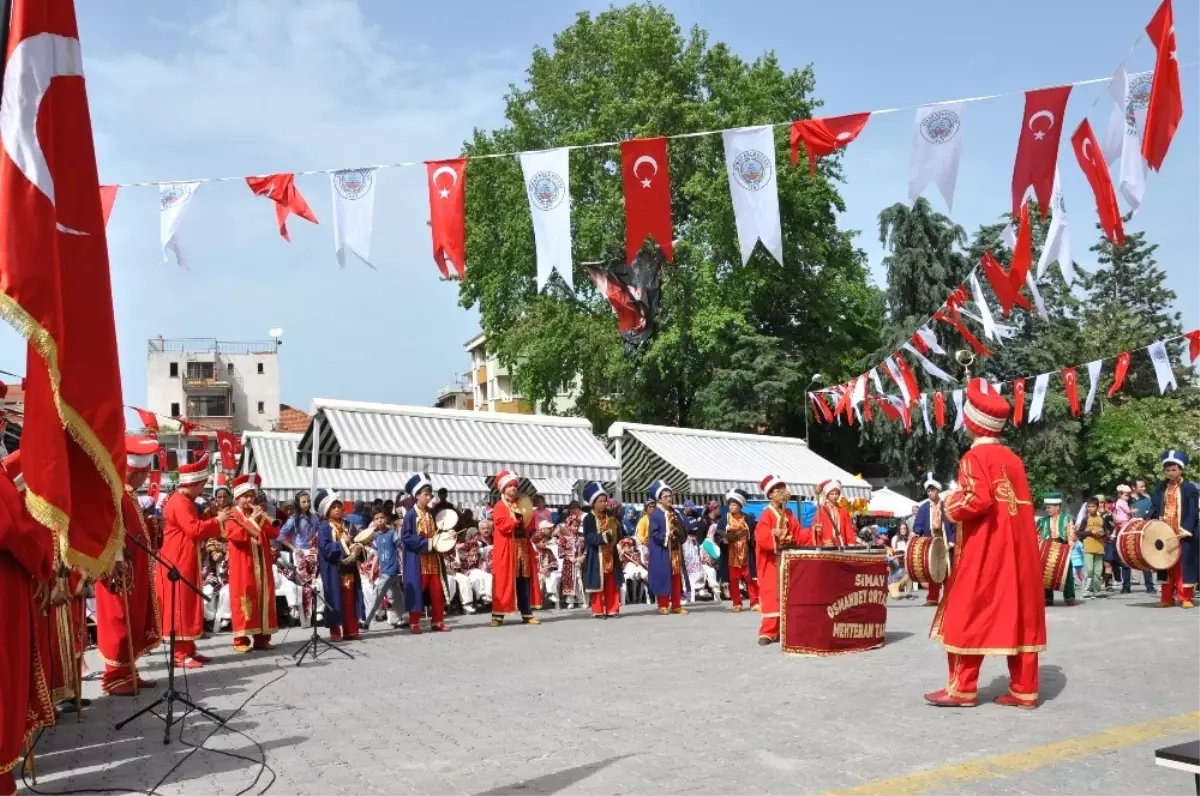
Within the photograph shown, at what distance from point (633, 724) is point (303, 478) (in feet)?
64.5

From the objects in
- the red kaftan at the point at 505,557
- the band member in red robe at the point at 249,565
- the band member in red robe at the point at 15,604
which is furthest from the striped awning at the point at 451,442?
the band member in red robe at the point at 15,604

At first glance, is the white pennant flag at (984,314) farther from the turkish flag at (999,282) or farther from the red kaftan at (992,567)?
the red kaftan at (992,567)

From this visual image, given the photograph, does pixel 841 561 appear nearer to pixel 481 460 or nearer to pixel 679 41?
pixel 481 460


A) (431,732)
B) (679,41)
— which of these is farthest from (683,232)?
(431,732)

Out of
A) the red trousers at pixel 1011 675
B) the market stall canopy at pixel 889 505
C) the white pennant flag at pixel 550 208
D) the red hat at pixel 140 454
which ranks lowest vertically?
the market stall canopy at pixel 889 505

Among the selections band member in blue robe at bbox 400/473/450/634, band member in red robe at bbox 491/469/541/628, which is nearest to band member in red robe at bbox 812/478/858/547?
band member in red robe at bbox 491/469/541/628

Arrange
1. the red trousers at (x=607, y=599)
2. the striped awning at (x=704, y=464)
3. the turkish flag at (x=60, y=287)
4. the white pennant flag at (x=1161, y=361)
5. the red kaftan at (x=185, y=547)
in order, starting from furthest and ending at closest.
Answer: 1. the striped awning at (x=704, y=464)
2. the white pennant flag at (x=1161, y=361)
3. the red trousers at (x=607, y=599)
4. the red kaftan at (x=185, y=547)
5. the turkish flag at (x=60, y=287)

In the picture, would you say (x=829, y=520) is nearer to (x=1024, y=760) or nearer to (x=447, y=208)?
(x=447, y=208)

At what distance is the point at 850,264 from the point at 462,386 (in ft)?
209

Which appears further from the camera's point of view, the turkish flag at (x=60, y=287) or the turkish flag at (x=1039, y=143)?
the turkish flag at (x=1039, y=143)

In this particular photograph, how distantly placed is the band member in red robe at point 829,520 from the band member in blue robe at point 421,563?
5471mm

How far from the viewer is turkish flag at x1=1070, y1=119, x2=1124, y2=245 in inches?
398

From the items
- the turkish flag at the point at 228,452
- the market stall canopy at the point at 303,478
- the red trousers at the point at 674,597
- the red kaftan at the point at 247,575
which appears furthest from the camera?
the turkish flag at the point at 228,452

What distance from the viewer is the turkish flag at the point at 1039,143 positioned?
394 inches
